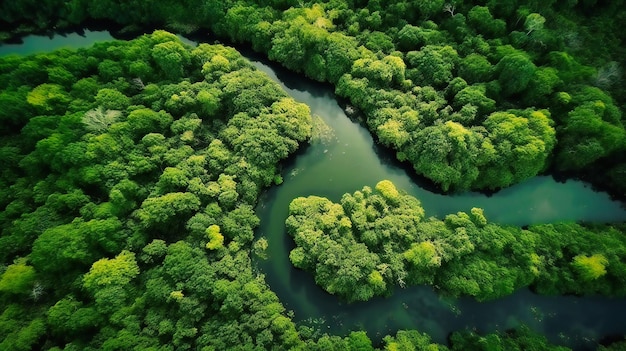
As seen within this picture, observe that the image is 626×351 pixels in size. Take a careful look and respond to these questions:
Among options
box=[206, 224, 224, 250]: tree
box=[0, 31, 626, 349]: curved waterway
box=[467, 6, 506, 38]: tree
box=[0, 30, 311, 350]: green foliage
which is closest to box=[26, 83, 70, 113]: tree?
box=[0, 30, 311, 350]: green foliage

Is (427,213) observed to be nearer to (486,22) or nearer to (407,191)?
(407,191)

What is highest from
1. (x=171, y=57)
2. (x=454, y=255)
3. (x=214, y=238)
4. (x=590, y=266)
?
(x=171, y=57)

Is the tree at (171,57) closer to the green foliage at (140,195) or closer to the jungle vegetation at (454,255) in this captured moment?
the green foliage at (140,195)

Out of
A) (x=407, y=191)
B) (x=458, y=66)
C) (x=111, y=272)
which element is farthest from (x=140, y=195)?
(x=458, y=66)

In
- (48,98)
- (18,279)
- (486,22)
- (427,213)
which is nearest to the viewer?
(18,279)

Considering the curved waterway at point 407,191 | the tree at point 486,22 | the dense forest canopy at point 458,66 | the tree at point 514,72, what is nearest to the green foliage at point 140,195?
the curved waterway at point 407,191

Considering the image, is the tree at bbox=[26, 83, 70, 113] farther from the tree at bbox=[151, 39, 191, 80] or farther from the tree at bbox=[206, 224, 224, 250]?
the tree at bbox=[206, 224, 224, 250]

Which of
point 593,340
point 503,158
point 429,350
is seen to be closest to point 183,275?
point 429,350

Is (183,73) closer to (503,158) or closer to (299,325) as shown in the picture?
(299,325)

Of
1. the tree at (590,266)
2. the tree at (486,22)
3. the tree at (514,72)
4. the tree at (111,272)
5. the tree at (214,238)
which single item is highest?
the tree at (486,22)
